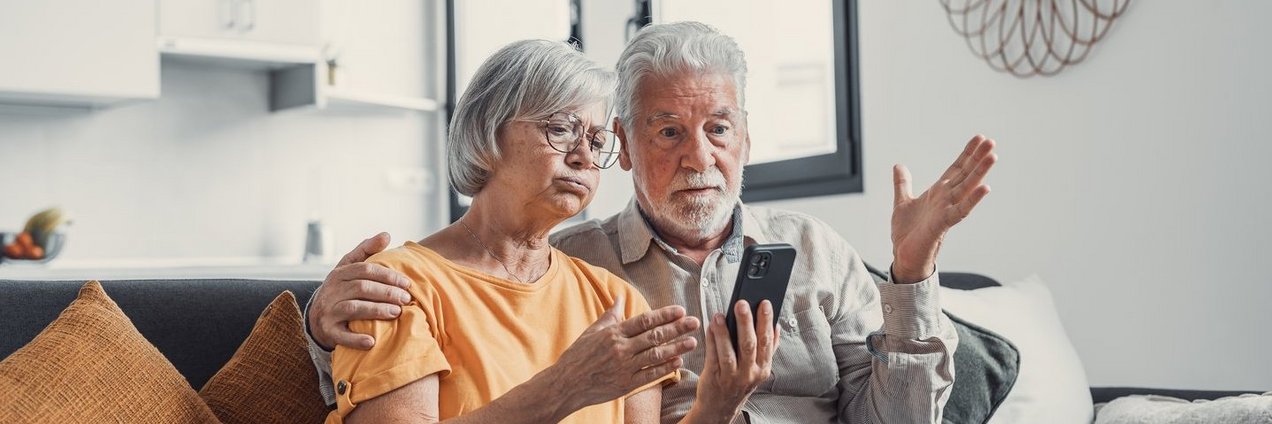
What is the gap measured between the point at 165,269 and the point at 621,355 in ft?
9.90

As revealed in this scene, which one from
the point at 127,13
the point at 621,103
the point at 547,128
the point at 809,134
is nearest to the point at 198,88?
the point at 127,13

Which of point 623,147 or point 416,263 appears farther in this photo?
point 623,147

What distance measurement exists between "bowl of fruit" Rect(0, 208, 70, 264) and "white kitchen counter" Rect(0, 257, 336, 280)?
0.09ft

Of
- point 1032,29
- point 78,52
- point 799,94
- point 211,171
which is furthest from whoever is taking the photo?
point 211,171

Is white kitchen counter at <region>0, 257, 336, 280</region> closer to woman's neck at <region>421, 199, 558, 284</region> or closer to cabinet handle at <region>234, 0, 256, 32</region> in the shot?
cabinet handle at <region>234, 0, 256, 32</region>

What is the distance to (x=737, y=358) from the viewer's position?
142 cm

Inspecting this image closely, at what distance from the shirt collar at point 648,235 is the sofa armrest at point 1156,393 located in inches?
33.0

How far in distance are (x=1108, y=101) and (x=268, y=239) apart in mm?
3161

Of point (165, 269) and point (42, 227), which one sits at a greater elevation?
point (42, 227)

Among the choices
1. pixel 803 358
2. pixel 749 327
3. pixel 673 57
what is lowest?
pixel 803 358

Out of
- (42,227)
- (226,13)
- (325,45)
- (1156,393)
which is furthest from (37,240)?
(1156,393)

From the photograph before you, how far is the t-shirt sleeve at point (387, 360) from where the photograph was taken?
1.34 meters

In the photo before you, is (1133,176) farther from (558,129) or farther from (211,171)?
(211,171)

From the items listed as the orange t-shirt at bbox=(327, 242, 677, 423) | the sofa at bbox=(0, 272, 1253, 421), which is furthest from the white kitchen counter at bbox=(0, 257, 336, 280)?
the orange t-shirt at bbox=(327, 242, 677, 423)
